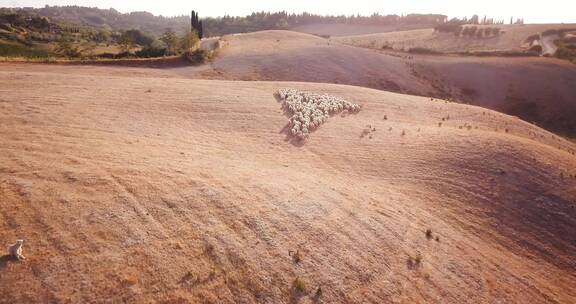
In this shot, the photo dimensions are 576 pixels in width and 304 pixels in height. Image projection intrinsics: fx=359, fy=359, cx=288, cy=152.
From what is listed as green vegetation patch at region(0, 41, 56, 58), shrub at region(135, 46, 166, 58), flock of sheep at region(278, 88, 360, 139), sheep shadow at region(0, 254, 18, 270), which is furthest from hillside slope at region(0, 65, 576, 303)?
shrub at region(135, 46, 166, 58)

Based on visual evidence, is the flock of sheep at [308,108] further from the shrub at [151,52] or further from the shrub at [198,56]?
the shrub at [151,52]

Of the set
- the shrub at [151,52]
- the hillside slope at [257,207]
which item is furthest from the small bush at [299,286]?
the shrub at [151,52]

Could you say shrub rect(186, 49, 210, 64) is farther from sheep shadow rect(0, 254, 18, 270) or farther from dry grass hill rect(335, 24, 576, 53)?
dry grass hill rect(335, 24, 576, 53)

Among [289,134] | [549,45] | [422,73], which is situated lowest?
[289,134]

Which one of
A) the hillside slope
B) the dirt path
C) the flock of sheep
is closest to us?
the hillside slope

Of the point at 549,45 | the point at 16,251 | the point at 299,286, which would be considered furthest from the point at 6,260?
the point at 549,45

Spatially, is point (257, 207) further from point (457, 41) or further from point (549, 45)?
point (457, 41)
